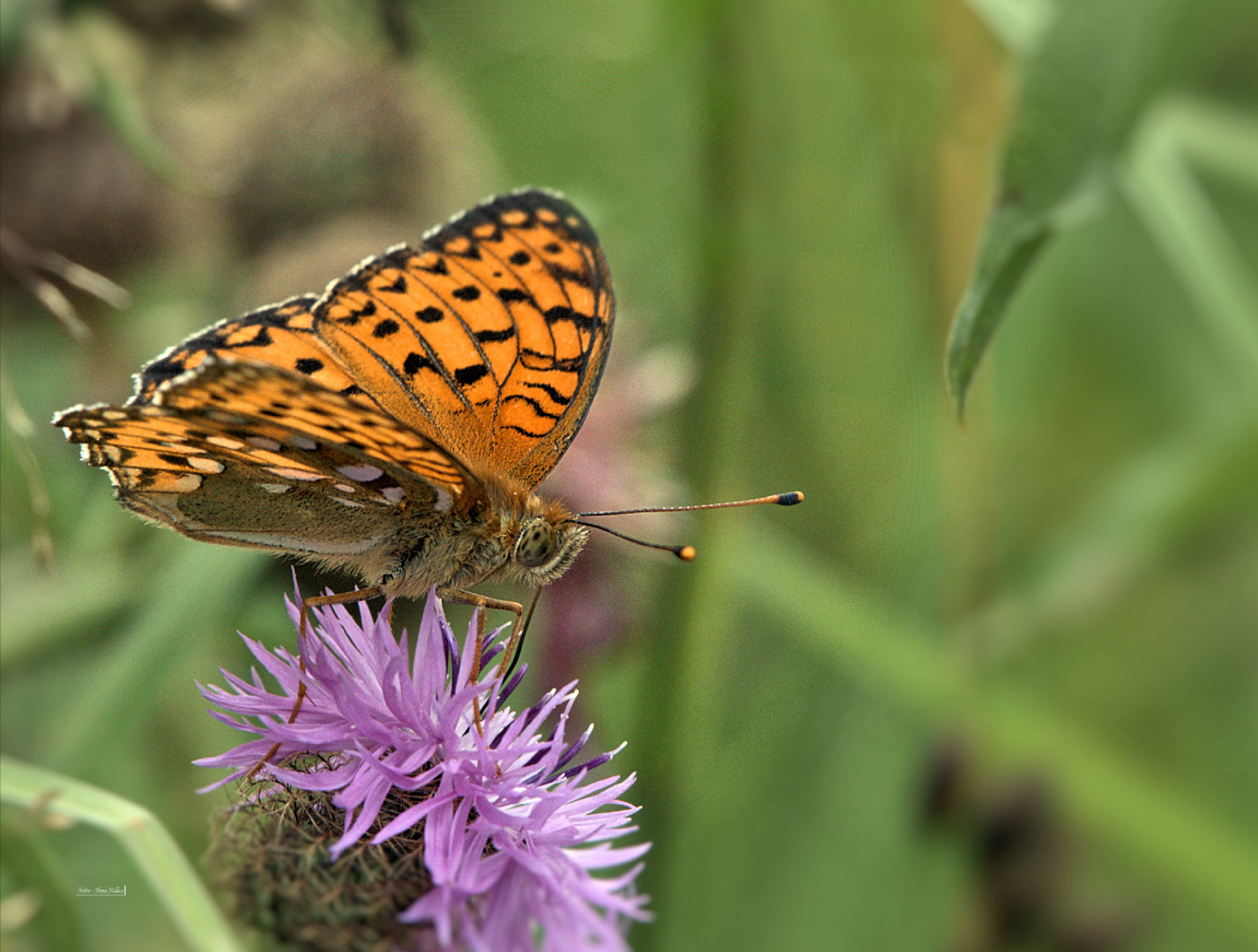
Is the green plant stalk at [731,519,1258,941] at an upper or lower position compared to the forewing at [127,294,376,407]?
upper

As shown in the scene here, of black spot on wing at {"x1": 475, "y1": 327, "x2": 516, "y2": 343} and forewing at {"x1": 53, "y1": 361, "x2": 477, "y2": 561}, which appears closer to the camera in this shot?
forewing at {"x1": 53, "y1": 361, "x2": 477, "y2": 561}

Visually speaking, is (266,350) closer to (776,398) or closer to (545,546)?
(545,546)

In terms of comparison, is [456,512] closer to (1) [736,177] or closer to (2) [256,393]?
(2) [256,393]

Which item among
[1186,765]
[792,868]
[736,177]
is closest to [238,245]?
[736,177]

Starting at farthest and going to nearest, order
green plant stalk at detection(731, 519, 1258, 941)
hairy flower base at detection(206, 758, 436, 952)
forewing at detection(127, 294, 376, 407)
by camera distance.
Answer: green plant stalk at detection(731, 519, 1258, 941) → forewing at detection(127, 294, 376, 407) → hairy flower base at detection(206, 758, 436, 952)

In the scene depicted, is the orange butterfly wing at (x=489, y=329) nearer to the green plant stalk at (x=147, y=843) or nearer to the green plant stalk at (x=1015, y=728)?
the green plant stalk at (x=147, y=843)

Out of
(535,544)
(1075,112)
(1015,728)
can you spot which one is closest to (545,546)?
(535,544)

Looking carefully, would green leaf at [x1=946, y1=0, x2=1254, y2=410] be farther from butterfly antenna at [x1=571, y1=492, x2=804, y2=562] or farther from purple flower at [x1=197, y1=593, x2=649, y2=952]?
purple flower at [x1=197, y1=593, x2=649, y2=952]

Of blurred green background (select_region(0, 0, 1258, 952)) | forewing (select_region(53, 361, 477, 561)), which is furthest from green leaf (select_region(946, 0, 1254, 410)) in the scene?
forewing (select_region(53, 361, 477, 561))
